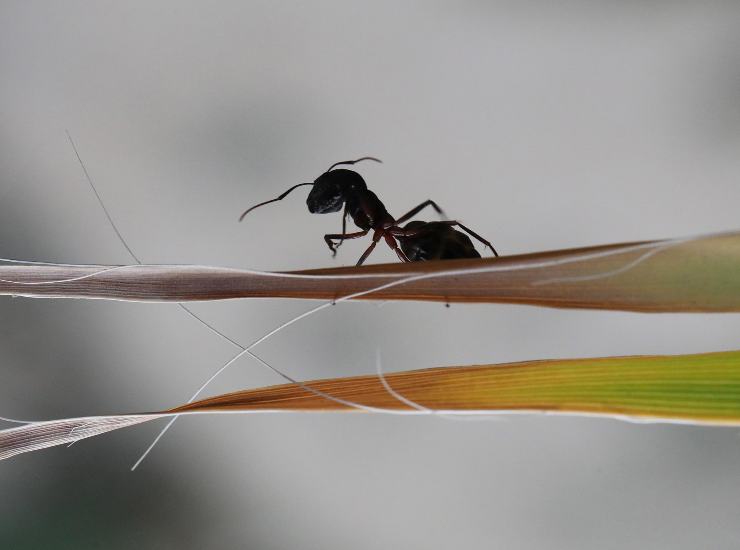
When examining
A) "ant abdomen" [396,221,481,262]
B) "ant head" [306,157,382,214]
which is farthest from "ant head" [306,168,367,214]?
"ant abdomen" [396,221,481,262]

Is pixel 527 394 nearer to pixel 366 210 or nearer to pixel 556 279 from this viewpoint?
pixel 556 279

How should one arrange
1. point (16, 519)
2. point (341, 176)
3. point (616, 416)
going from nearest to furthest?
point (616, 416)
point (341, 176)
point (16, 519)

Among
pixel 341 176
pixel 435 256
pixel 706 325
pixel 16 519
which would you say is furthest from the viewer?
pixel 16 519

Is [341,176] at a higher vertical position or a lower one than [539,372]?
higher

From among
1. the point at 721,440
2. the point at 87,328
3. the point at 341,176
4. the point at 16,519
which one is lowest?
the point at 16,519

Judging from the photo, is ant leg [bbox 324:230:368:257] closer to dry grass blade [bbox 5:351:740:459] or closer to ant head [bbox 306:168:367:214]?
ant head [bbox 306:168:367:214]

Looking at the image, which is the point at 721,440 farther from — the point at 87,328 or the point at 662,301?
the point at 87,328

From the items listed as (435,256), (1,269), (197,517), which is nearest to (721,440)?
(435,256)
